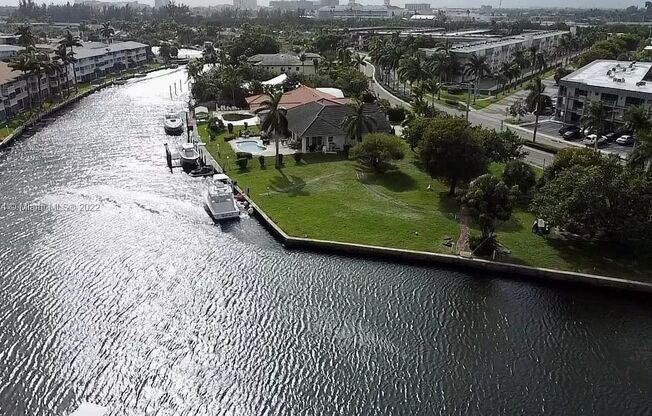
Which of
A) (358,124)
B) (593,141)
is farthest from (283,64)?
(593,141)

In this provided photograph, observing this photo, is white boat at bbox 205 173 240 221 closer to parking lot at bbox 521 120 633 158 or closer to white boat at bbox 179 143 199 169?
white boat at bbox 179 143 199 169

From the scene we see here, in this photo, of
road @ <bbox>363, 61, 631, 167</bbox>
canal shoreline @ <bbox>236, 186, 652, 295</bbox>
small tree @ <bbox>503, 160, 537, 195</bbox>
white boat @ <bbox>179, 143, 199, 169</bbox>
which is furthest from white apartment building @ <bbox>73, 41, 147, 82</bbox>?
small tree @ <bbox>503, 160, 537, 195</bbox>

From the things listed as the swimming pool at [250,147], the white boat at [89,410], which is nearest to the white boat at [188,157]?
the swimming pool at [250,147]

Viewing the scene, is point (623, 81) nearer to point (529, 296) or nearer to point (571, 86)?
point (571, 86)

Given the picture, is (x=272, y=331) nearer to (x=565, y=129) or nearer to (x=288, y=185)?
(x=288, y=185)

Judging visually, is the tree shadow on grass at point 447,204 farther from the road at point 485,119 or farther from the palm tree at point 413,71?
the palm tree at point 413,71
